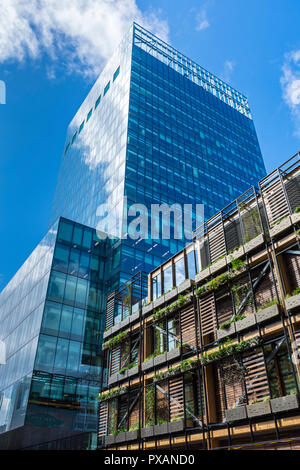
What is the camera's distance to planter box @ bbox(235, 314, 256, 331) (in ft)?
57.2

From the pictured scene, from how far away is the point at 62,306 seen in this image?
39906mm

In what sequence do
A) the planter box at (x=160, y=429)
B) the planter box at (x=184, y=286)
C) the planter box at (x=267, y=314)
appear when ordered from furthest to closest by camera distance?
the planter box at (x=184, y=286)
the planter box at (x=160, y=429)
the planter box at (x=267, y=314)

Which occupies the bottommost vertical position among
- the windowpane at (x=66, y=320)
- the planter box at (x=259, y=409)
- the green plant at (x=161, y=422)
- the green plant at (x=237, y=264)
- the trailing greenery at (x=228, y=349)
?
the planter box at (x=259, y=409)

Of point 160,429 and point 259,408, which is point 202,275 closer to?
point 259,408

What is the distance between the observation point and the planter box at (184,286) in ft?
74.4

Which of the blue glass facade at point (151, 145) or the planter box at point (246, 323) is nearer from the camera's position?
the planter box at point (246, 323)

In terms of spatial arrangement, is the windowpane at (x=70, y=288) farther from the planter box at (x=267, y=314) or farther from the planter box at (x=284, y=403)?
the planter box at (x=284, y=403)

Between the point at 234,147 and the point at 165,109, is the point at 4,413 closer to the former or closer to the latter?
the point at 165,109

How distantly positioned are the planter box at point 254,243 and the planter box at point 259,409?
716 centimetres

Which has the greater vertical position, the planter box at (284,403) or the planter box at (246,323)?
the planter box at (246,323)

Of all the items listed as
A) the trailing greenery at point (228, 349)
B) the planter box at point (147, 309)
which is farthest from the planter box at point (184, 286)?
the trailing greenery at point (228, 349)

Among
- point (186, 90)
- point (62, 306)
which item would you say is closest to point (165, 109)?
point (186, 90)

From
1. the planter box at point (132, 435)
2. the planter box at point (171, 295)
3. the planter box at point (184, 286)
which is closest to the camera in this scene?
the planter box at point (132, 435)

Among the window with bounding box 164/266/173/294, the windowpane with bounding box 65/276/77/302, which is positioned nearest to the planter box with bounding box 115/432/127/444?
the window with bounding box 164/266/173/294
